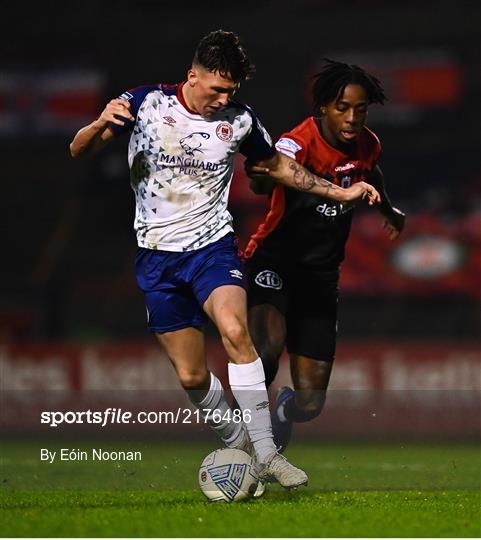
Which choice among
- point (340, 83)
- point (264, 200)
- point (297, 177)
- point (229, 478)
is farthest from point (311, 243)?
point (264, 200)

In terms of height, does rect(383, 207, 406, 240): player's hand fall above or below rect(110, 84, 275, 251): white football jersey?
below

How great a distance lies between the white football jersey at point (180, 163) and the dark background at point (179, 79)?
32.3 ft

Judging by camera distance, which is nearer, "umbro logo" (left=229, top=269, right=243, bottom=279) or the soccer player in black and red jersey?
"umbro logo" (left=229, top=269, right=243, bottom=279)

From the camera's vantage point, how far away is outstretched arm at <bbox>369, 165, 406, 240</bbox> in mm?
8672

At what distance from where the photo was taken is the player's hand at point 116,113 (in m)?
7.24

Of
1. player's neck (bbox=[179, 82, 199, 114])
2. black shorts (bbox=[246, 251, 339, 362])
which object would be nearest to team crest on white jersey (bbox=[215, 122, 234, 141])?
player's neck (bbox=[179, 82, 199, 114])

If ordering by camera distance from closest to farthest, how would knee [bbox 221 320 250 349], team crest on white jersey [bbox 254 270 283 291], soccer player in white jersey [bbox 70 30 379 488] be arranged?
knee [bbox 221 320 250 349] → soccer player in white jersey [bbox 70 30 379 488] → team crest on white jersey [bbox 254 270 283 291]

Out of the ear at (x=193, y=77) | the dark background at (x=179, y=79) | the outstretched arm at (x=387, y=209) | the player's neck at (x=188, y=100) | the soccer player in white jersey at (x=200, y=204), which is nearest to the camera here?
the soccer player in white jersey at (x=200, y=204)

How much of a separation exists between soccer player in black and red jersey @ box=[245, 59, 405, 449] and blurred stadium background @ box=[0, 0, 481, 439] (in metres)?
6.02

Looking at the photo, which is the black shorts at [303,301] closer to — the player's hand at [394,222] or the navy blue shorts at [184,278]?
the player's hand at [394,222]

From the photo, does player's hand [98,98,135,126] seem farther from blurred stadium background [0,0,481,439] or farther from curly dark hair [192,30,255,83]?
blurred stadium background [0,0,481,439]

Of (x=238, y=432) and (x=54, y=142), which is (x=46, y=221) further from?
(x=238, y=432)

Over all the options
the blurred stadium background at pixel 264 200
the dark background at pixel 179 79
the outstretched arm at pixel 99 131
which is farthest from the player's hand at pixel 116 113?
the dark background at pixel 179 79

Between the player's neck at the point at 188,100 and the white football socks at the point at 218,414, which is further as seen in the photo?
the white football socks at the point at 218,414
